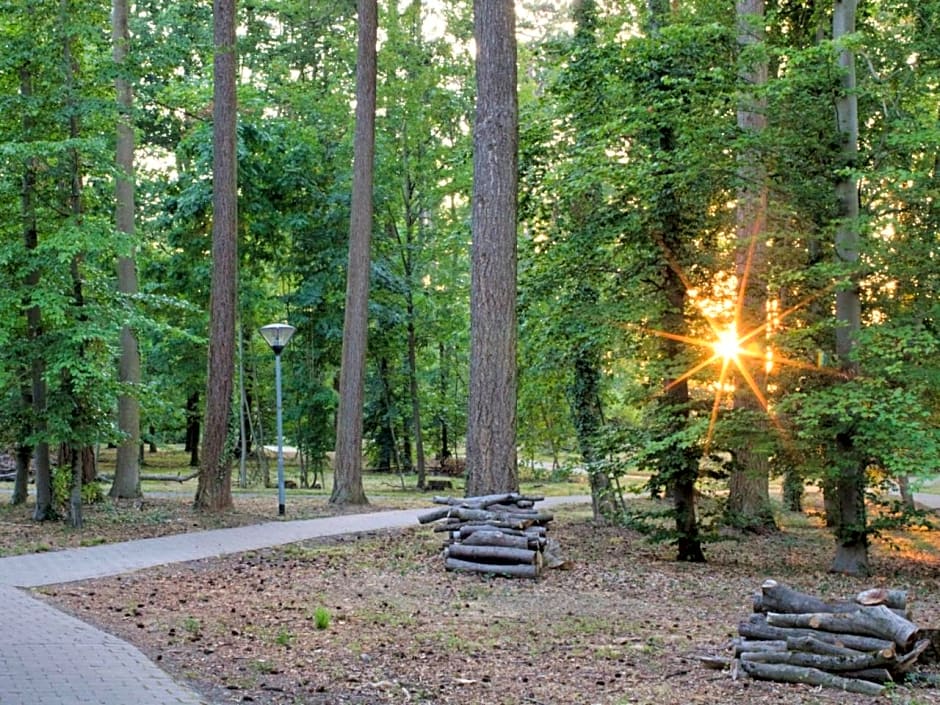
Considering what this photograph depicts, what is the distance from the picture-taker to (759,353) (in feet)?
40.2

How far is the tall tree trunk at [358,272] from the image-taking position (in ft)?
65.0

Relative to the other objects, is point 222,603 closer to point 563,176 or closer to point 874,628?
point 874,628

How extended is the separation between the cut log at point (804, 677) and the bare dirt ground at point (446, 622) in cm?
10

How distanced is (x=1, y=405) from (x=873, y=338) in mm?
13377

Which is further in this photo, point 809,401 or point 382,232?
point 382,232

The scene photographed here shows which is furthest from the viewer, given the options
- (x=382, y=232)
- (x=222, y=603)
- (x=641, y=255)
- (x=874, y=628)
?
(x=382, y=232)

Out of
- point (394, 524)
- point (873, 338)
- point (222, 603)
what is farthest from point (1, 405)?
point (873, 338)

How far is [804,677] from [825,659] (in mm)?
185

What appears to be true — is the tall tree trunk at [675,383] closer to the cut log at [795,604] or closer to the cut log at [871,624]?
the cut log at [795,604]

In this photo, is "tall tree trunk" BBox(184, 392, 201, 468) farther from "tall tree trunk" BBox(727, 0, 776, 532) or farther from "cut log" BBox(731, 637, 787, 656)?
"cut log" BBox(731, 637, 787, 656)

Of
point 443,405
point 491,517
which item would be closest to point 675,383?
point 491,517

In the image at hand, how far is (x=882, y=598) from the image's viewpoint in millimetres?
6719

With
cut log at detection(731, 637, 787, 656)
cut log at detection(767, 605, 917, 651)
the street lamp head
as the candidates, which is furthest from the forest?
cut log at detection(731, 637, 787, 656)

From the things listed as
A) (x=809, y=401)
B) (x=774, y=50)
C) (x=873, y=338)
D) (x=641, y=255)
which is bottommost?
(x=809, y=401)
